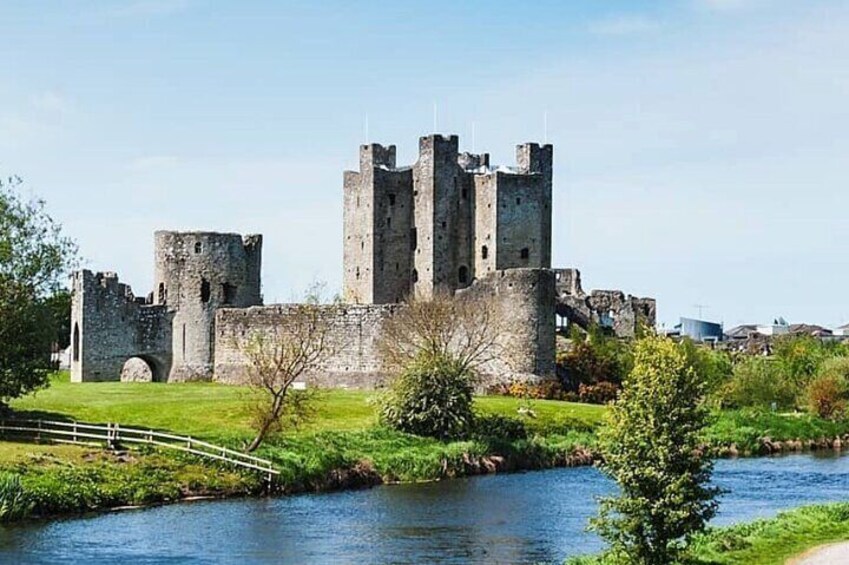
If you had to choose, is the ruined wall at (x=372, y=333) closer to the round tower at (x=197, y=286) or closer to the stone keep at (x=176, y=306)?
the round tower at (x=197, y=286)

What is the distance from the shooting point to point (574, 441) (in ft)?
182

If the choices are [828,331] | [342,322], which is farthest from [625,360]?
[828,331]

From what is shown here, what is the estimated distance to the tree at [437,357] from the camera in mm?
52500

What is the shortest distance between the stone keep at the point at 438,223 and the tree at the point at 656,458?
5520cm

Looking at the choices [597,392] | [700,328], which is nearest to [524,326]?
[597,392]

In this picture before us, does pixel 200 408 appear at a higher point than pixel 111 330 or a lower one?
lower

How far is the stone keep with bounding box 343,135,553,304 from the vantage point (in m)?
84.3

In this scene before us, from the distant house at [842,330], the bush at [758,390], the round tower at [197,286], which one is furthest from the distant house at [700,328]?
the round tower at [197,286]

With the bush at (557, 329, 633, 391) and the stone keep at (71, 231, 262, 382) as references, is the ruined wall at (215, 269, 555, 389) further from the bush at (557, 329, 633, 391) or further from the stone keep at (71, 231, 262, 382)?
the bush at (557, 329, 633, 391)

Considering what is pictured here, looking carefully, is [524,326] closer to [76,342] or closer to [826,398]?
[826,398]

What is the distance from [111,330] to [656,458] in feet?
158

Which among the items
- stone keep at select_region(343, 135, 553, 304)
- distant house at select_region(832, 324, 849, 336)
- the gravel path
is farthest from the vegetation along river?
distant house at select_region(832, 324, 849, 336)

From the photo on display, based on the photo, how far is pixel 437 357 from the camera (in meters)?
53.5

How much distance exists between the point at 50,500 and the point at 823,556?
752 inches
